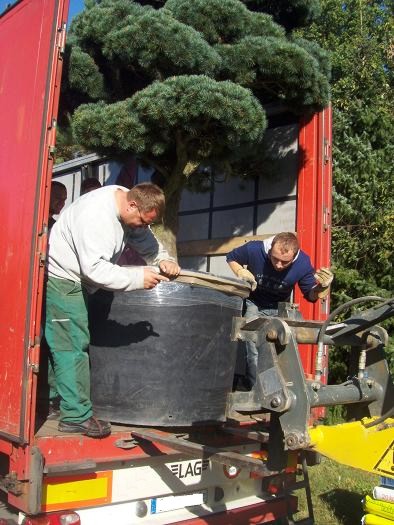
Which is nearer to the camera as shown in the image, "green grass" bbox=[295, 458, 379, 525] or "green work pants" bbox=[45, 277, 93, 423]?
"green work pants" bbox=[45, 277, 93, 423]

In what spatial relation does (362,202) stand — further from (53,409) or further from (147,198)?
(53,409)

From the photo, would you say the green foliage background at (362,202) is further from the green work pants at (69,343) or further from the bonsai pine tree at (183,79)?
the green work pants at (69,343)

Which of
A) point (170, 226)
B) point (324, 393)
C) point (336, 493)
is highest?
point (170, 226)

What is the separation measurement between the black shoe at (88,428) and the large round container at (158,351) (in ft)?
0.67

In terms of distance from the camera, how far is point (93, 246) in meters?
2.97

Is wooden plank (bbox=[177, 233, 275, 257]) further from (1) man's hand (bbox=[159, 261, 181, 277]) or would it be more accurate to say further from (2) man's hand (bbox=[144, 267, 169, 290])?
(2) man's hand (bbox=[144, 267, 169, 290])

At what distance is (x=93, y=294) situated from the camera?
323 centimetres

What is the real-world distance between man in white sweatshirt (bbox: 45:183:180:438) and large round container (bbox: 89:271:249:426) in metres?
0.12

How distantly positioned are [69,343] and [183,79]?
7.35 feet

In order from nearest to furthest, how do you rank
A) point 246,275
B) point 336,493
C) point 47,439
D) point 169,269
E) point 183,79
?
1. point 47,439
2. point 169,269
3. point 246,275
4. point 183,79
5. point 336,493

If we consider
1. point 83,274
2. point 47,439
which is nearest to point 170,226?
point 83,274

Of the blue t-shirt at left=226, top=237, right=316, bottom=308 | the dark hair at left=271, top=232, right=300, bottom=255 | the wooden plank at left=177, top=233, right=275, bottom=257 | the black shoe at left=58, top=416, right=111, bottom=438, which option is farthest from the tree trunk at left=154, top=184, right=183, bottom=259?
the black shoe at left=58, top=416, right=111, bottom=438

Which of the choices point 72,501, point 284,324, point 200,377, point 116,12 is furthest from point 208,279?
point 116,12

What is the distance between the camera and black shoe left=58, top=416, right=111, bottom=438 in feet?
9.37
